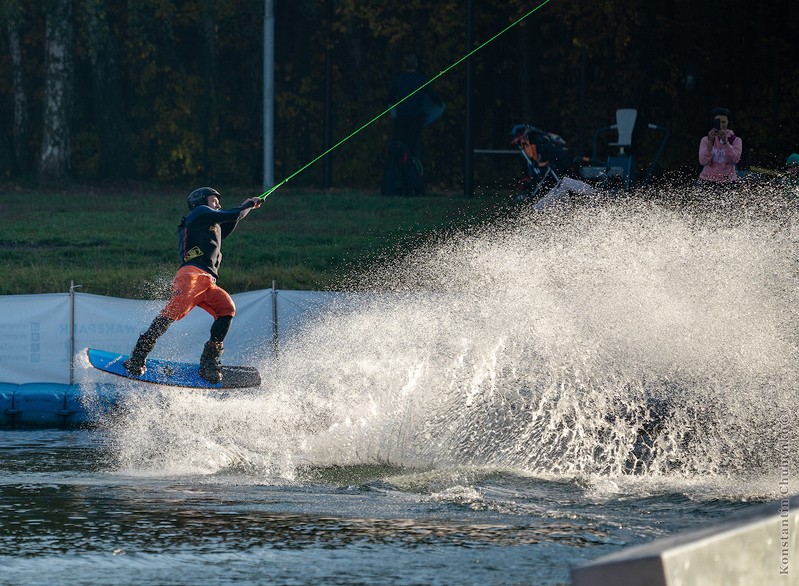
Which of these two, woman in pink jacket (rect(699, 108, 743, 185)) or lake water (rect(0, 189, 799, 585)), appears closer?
lake water (rect(0, 189, 799, 585))

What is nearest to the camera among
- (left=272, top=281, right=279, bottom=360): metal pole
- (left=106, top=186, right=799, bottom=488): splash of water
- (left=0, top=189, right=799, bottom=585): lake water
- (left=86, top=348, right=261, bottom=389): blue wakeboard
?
(left=0, top=189, right=799, bottom=585): lake water

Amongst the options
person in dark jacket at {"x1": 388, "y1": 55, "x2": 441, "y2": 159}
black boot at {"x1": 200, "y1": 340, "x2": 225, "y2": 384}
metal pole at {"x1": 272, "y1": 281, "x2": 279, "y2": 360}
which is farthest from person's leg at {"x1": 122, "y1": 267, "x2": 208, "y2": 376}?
person in dark jacket at {"x1": 388, "y1": 55, "x2": 441, "y2": 159}

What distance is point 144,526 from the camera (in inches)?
393

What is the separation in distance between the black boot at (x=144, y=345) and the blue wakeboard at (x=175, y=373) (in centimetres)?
7

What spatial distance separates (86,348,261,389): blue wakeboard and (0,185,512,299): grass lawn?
394 cm

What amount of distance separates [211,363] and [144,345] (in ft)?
2.03

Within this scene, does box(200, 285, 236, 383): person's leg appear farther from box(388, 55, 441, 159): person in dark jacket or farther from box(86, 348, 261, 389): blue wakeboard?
box(388, 55, 441, 159): person in dark jacket

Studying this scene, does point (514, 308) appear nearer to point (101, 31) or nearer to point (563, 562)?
point (563, 562)

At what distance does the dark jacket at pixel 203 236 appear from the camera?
542 inches

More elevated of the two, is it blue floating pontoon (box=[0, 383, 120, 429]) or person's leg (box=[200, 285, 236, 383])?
person's leg (box=[200, 285, 236, 383])

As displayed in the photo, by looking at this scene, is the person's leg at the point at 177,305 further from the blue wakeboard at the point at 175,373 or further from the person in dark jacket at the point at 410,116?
the person in dark jacket at the point at 410,116

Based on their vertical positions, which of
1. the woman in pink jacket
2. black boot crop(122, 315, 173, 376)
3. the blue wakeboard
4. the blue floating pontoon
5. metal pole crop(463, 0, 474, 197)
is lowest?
the blue floating pontoon

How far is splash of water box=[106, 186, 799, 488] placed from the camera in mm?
12664

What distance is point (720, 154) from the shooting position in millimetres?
18516
